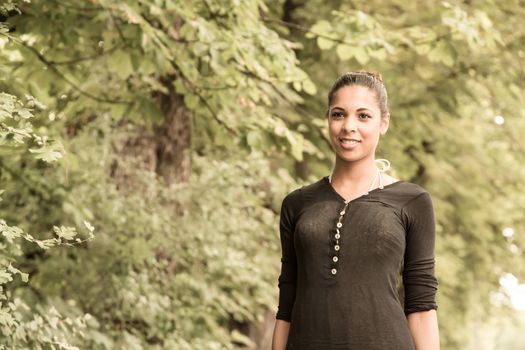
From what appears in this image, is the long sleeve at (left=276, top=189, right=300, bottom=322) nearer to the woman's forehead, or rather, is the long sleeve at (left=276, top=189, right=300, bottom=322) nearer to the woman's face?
the woman's face

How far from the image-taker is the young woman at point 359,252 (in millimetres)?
3594

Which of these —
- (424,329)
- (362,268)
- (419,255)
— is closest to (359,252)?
(362,268)

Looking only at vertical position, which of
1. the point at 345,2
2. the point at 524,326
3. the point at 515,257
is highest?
the point at 345,2

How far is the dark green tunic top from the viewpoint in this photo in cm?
358

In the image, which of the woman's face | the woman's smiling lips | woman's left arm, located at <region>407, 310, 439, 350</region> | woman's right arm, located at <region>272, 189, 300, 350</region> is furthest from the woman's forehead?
woman's left arm, located at <region>407, 310, 439, 350</region>

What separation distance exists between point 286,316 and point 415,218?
66 cm

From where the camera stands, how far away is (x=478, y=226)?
17.0m

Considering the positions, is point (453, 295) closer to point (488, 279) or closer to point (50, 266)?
point (488, 279)

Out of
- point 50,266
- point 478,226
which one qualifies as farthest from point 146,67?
point 478,226

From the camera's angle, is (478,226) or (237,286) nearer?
(237,286)

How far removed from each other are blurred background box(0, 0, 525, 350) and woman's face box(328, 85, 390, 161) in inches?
48.7

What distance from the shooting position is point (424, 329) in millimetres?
3680

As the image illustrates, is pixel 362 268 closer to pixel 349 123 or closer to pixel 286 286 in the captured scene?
pixel 286 286

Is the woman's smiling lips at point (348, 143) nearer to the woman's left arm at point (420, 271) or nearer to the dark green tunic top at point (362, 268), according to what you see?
the dark green tunic top at point (362, 268)
